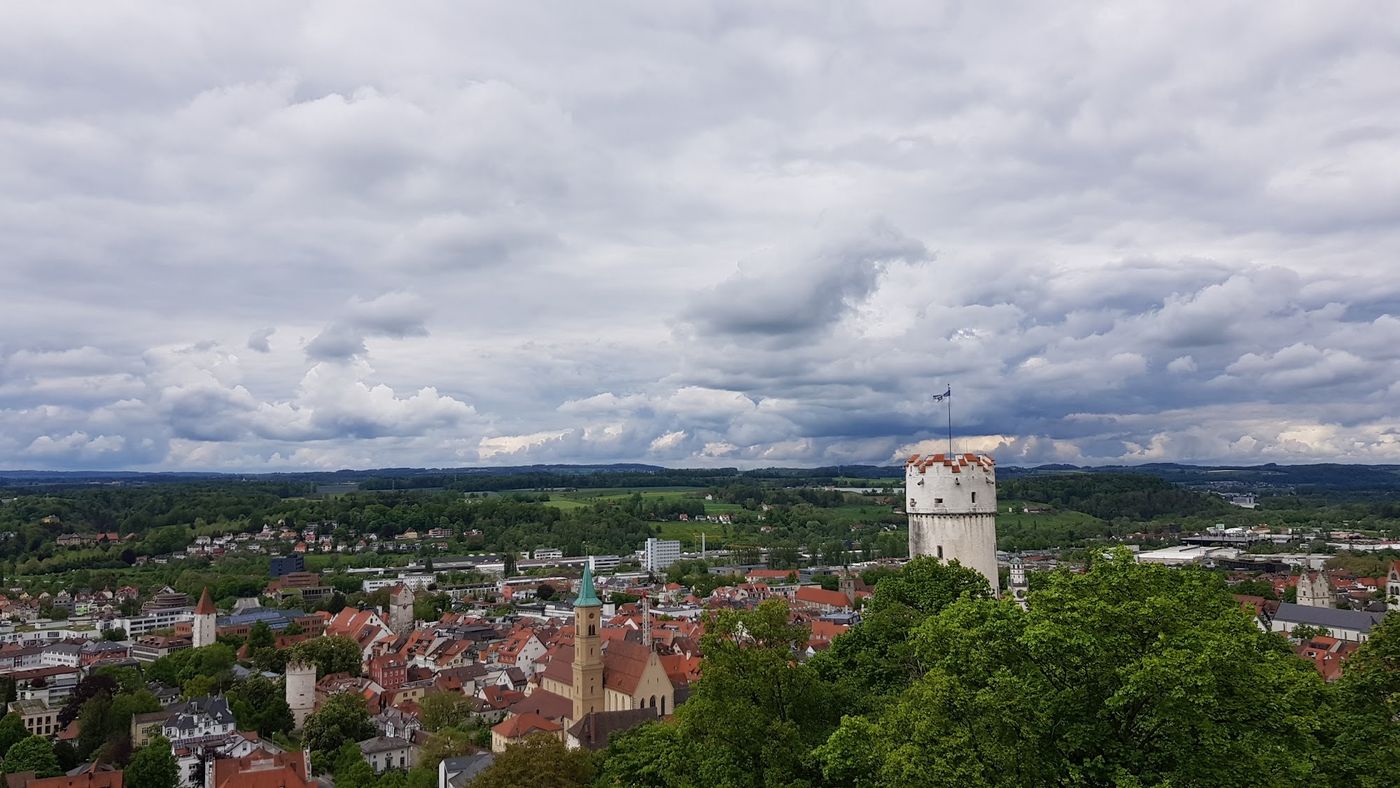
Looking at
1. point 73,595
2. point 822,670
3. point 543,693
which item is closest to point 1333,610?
point 543,693

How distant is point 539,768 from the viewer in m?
42.0

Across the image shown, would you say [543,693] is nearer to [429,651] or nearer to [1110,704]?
[429,651]

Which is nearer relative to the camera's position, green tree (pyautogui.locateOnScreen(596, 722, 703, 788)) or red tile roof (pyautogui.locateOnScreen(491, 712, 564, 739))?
green tree (pyautogui.locateOnScreen(596, 722, 703, 788))

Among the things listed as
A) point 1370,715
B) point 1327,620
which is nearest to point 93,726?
point 1370,715

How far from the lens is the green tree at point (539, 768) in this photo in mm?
41688

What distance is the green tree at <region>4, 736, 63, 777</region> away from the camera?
62531 millimetres

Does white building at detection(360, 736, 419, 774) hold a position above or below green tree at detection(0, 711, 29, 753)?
below

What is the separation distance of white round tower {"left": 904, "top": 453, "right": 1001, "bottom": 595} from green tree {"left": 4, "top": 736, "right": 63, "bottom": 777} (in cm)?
6205

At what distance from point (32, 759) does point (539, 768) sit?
43.2 meters

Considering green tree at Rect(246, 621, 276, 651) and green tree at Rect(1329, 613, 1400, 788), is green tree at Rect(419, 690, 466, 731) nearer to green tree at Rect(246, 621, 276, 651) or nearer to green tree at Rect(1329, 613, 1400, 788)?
green tree at Rect(246, 621, 276, 651)

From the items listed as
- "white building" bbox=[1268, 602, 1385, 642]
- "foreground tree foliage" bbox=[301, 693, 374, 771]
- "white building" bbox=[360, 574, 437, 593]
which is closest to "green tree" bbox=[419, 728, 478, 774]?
"foreground tree foliage" bbox=[301, 693, 374, 771]

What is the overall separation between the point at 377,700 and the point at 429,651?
22.9m

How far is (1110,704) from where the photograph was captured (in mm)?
16094

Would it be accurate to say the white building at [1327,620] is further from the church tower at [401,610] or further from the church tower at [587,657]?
the church tower at [401,610]
